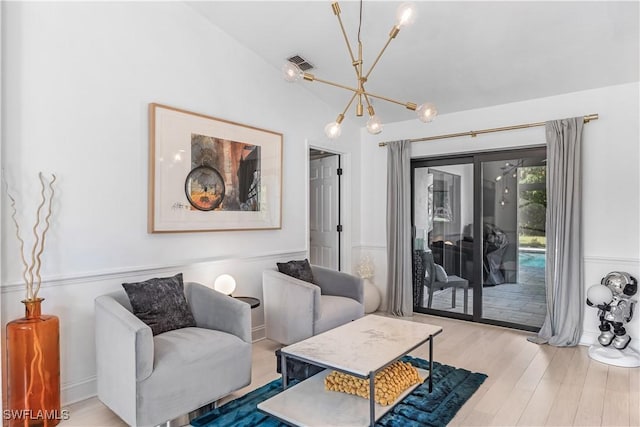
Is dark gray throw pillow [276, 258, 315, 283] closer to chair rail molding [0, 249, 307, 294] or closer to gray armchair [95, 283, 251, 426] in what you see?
chair rail molding [0, 249, 307, 294]

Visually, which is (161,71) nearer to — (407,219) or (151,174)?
(151,174)

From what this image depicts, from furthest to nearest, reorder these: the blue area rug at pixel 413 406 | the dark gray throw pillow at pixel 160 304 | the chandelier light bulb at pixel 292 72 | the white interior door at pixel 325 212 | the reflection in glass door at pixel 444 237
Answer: the white interior door at pixel 325 212
the reflection in glass door at pixel 444 237
the dark gray throw pillow at pixel 160 304
the chandelier light bulb at pixel 292 72
the blue area rug at pixel 413 406

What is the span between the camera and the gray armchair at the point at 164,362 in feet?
6.87

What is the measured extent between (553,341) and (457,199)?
1775 millimetres

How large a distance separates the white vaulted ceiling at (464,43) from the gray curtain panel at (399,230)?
0.91 meters

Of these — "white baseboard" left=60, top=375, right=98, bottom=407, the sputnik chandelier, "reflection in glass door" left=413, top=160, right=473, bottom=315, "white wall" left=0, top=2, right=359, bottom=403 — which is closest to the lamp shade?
"white wall" left=0, top=2, right=359, bottom=403

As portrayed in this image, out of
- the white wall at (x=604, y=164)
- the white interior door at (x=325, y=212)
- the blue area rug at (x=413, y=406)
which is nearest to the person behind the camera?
the blue area rug at (x=413, y=406)

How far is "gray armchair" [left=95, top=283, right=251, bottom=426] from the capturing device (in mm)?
2094

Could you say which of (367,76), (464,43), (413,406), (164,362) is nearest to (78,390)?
(164,362)

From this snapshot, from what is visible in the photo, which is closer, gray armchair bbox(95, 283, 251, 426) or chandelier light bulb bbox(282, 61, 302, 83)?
gray armchair bbox(95, 283, 251, 426)

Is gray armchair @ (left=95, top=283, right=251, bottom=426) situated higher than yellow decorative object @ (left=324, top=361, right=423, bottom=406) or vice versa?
gray armchair @ (left=95, top=283, right=251, bottom=426)

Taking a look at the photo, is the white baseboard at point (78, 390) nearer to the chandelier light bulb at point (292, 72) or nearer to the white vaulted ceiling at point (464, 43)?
the chandelier light bulb at point (292, 72)

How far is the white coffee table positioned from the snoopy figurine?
1.77 meters

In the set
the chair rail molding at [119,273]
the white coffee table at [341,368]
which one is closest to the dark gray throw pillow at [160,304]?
the chair rail molding at [119,273]
